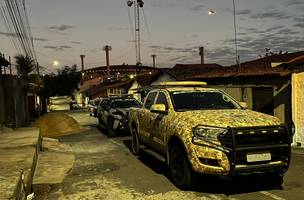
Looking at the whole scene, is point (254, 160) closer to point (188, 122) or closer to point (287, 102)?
point (188, 122)

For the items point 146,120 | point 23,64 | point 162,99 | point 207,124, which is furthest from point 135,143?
point 23,64

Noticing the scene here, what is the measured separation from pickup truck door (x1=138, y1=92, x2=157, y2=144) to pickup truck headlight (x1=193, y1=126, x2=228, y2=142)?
111 inches

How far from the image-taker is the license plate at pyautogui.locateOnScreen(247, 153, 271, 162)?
6207mm

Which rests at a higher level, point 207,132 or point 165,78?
point 165,78

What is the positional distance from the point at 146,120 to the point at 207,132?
336cm

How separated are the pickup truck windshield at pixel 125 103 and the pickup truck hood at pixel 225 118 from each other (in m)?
11.0

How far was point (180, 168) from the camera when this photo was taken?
704cm

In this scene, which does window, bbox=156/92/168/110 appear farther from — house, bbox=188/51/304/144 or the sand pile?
the sand pile

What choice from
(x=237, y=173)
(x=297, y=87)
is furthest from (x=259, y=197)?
(x=297, y=87)

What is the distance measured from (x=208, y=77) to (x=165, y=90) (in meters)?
9.47

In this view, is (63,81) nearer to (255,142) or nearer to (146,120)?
(146,120)

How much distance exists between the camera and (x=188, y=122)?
6746mm

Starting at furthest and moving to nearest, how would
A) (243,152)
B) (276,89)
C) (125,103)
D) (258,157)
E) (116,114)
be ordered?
(125,103), (116,114), (276,89), (258,157), (243,152)

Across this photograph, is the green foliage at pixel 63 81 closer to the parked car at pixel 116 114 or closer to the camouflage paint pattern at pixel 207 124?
the parked car at pixel 116 114
